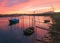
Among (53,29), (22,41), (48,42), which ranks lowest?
(22,41)

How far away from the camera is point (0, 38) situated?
9.60 metres

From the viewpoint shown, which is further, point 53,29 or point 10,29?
point 10,29

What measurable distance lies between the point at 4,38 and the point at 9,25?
37.3 inches

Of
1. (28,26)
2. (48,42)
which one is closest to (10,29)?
(28,26)

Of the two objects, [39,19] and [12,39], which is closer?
[39,19]

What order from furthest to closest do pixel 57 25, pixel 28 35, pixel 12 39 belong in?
1. pixel 12 39
2. pixel 28 35
3. pixel 57 25

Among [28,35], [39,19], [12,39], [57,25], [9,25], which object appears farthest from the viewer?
[9,25]

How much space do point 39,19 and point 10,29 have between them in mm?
3269

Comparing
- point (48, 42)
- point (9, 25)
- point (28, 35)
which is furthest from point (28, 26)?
point (48, 42)

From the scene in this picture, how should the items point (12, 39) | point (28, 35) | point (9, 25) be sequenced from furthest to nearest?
point (9, 25) → point (12, 39) → point (28, 35)

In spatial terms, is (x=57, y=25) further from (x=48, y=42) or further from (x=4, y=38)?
(x=4, y=38)

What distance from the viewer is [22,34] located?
374 inches

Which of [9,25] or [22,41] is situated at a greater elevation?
[9,25]

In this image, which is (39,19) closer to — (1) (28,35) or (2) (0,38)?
(1) (28,35)
